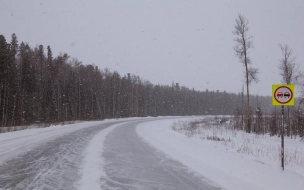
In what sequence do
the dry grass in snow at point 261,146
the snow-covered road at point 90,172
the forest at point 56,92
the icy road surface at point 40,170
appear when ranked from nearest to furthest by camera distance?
the icy road surface at point 40,170, the snow-covered road at point 90,172, the dry grass in snow at point 261,146, the forest at point 56,92

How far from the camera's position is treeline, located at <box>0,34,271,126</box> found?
38.5 metres

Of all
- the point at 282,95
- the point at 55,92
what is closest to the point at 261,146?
the point at 282,95

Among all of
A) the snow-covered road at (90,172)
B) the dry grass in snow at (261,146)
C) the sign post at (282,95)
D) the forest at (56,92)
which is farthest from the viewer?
the forest at (56,92)

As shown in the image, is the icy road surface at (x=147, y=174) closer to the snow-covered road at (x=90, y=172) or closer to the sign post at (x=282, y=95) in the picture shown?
the snow-covered road at (x=90, y=172)

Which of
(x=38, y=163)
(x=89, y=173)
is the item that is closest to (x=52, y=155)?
(x=38, y=163)

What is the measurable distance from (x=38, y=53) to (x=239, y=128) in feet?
160

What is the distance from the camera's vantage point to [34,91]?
47.3m

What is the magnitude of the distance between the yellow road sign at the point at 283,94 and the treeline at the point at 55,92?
1038 inches

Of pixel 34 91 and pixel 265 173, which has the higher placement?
pixel 34 91

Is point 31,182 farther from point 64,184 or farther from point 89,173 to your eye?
point 89,173

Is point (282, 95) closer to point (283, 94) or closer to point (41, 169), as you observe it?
point (283, 94)

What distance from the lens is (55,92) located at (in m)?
55.5

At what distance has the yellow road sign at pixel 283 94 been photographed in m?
7.86

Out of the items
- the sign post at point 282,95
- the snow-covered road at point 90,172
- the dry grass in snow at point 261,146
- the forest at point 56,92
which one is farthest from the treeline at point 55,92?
the snow-covered road at point 90,172
